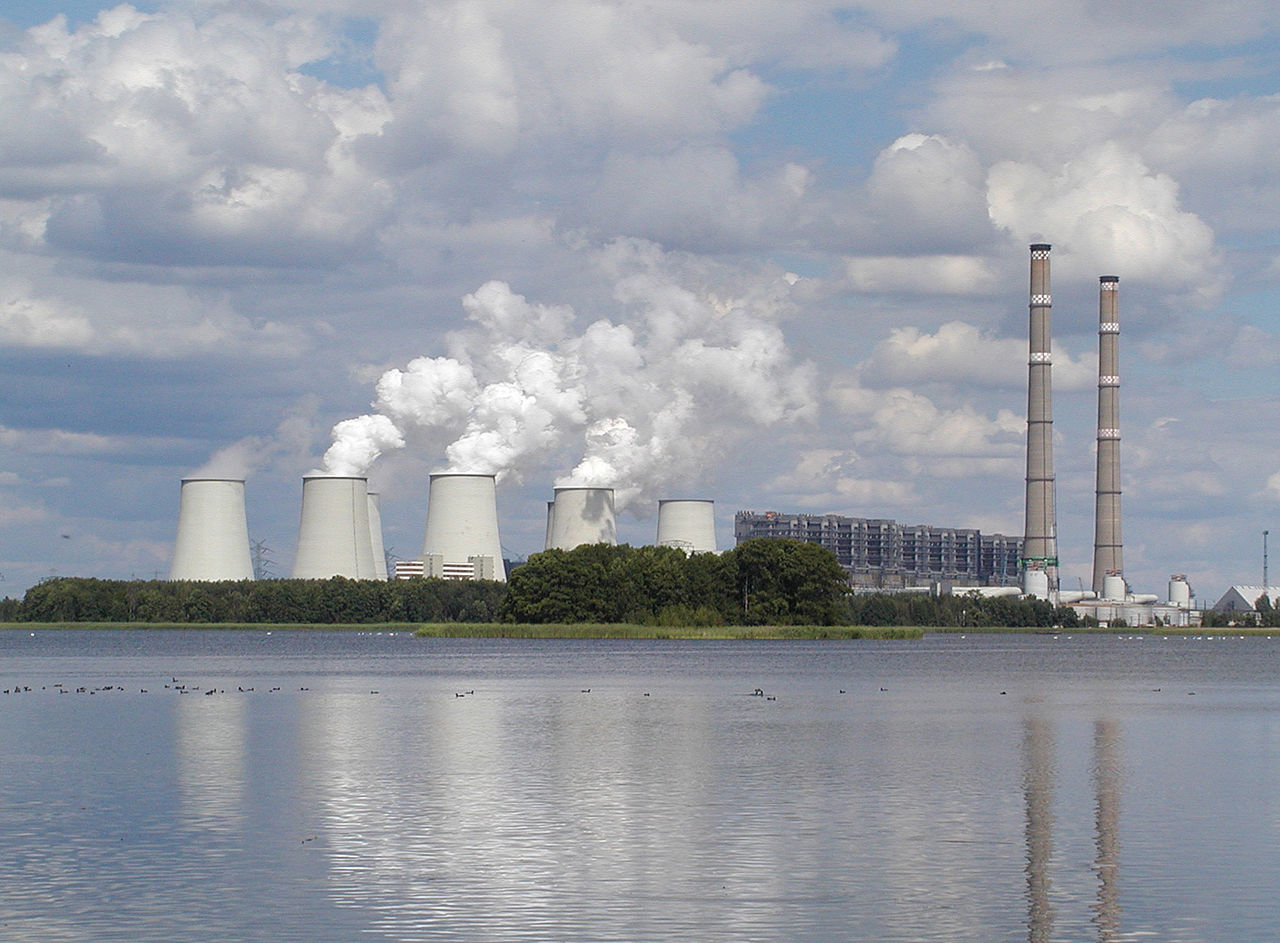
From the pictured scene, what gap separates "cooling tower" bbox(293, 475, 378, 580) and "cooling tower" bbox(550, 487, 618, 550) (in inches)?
431

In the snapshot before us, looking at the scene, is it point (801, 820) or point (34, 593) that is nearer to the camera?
point (801, 820)

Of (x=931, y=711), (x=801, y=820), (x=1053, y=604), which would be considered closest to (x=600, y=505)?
(x=1053, y=604)

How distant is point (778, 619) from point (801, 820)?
65605mm

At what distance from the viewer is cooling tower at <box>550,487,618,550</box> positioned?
103500 millimetres

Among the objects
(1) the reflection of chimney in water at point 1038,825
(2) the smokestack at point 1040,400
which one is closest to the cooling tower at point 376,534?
(2) the smokestack at point 1040,400

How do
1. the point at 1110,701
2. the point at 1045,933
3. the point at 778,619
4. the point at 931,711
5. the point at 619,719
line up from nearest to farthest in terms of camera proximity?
the point at 1045,933 → the point at 619,719 → the point at 931,711 → the point at 1110,701 → the point at 778,619

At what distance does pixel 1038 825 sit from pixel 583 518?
82814 millimetres

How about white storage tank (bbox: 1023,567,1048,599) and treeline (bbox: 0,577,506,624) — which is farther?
white storage tank (bbox: 1023,567,1048,599)

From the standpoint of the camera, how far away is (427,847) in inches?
776

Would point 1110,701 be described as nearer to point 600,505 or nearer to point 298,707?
point 298,707

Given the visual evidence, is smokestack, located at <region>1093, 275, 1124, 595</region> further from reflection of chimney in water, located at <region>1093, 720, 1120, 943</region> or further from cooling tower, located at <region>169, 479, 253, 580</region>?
reflection of chimney in water, located at <region>1093, 720, 1120, 943</region>

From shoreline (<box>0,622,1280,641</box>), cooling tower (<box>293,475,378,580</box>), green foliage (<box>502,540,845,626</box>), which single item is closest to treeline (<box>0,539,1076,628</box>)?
green foliage (<box>502,540,845,626</box>)

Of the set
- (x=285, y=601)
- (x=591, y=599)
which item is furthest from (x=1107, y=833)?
(x=285, y=601)

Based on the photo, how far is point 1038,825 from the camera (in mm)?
21484
